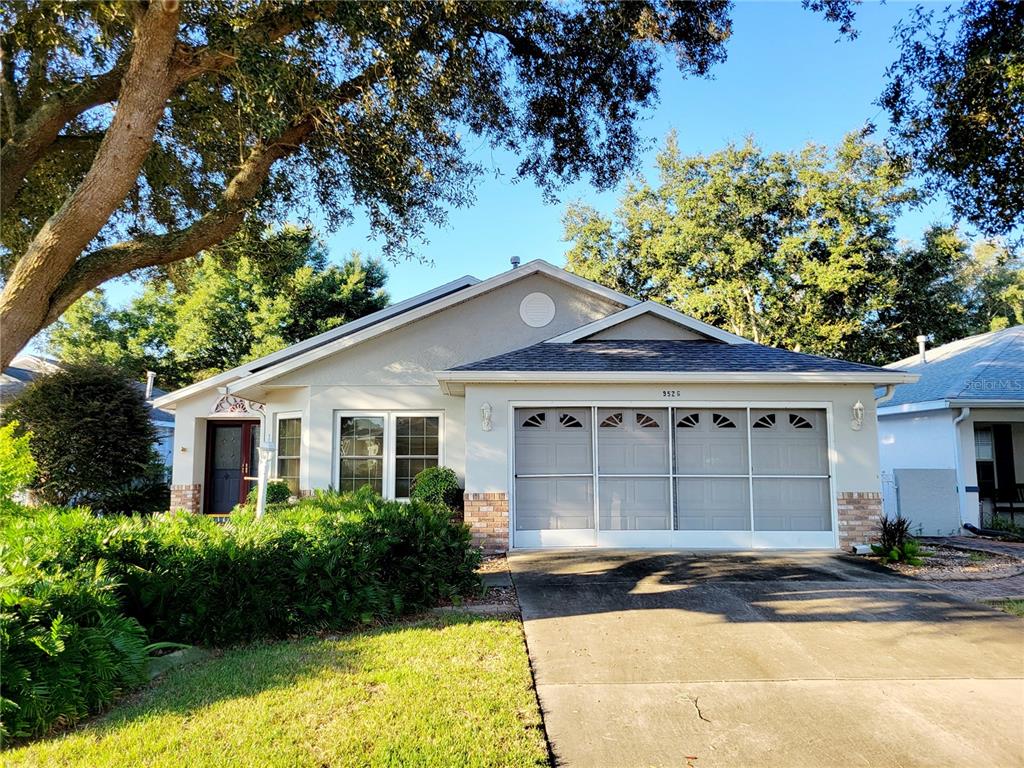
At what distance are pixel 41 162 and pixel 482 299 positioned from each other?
296 inches

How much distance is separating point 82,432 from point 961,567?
16.0 m

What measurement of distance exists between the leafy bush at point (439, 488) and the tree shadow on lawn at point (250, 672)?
16.0ft

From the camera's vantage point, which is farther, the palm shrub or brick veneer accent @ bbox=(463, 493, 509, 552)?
brick veneer accent @ bbox=(463, 493, 509, 552)

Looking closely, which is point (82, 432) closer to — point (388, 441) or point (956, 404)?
point (388, 441)

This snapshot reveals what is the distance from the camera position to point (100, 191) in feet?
19.8

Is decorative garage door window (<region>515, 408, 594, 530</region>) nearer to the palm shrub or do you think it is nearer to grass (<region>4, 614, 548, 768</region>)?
grass (<region>4, 614, 548, 768</region>)

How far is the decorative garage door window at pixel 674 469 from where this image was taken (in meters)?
10.2

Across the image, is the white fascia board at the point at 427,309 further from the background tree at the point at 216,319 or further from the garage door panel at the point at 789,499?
the background tree at the point at 216,319

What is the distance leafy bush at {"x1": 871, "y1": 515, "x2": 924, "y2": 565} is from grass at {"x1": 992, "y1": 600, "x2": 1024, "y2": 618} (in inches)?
81.0

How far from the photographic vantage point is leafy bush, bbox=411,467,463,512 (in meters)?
10.9

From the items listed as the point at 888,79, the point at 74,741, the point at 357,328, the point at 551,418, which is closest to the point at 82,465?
the point at 357,328

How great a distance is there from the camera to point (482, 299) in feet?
42.3

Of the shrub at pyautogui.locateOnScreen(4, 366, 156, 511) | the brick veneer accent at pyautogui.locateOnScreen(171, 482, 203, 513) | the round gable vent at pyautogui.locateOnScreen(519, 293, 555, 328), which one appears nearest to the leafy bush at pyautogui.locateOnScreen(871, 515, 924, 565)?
the round gable vent at pyautogui.locateOnScreen(519, 293, 555, 328)

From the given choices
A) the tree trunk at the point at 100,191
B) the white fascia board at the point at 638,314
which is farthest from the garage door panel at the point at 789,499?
the tree trunk at the point at 100,191
